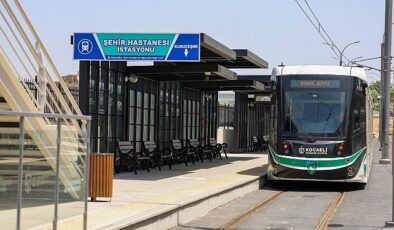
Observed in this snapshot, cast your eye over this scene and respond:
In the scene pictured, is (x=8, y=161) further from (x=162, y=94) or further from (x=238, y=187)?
(x=162, y=94)

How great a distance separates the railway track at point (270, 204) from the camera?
10.6 meters

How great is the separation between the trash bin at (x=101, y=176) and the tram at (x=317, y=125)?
670 cm

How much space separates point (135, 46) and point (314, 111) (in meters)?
5.10

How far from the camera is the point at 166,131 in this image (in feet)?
75.7

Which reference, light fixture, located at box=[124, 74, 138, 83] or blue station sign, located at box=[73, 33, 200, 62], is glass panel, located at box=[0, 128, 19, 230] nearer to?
blue station sign, located at box=[73, 33, 200, 62]

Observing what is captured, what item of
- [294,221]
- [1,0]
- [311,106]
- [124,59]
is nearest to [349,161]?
[311,106]

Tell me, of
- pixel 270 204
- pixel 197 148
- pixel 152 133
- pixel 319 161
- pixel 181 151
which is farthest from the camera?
pixel 197 148

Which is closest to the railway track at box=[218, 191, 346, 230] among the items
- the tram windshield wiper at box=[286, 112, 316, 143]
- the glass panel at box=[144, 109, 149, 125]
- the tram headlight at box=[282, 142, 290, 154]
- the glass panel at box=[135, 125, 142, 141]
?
the tram headlight at box=[282, 142, 290, 154]

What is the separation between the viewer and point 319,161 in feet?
53.6

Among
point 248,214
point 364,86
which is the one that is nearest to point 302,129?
point 364,86

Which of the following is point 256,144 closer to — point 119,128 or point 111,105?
point 119,128

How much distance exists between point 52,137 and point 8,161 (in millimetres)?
1032

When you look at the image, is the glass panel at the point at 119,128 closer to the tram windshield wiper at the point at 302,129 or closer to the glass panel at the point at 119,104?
the glass panel at the point at 119,104

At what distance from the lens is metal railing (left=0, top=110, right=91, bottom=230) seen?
6.16m
